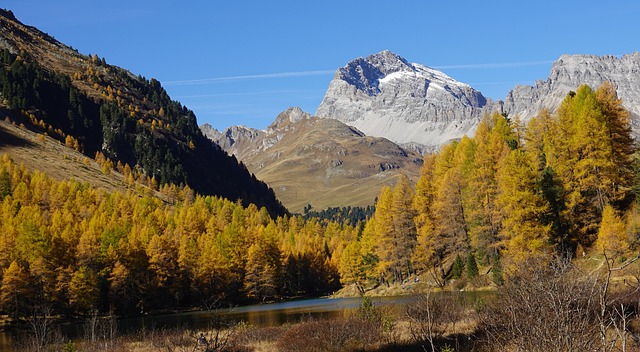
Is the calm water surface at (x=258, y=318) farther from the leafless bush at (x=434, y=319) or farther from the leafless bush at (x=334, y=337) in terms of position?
the leafless bush at (x=334, y=337)

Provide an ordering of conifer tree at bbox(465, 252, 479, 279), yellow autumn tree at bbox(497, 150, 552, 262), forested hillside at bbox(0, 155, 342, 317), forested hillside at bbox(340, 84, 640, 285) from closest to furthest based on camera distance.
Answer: forested hillside at bbox(340, 84, 640, 285)
yellow autumn tree at bbox(497, 150, 552, 262)
conifer tree at bbox(465, 252, 479, 279)
forested hillside at bbox(0, 155, 342, 317)

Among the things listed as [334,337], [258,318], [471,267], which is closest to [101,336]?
[258,318]

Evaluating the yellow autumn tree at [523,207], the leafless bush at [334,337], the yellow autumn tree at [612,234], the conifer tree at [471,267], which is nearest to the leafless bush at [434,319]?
the leafless bush at [334,337]

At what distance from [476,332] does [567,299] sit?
23.9m

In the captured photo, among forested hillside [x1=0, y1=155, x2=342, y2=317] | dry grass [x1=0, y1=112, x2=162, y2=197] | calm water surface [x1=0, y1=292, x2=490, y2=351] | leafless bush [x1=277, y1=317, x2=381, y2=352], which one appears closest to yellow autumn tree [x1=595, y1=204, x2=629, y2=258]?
calm water surface [x1=0, y1=292, x2=490, y2=351]

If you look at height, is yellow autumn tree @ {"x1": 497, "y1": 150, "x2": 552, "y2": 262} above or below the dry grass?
below

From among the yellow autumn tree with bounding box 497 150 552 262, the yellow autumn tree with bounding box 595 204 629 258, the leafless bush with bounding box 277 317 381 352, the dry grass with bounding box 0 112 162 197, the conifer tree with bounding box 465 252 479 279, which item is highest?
the dry grass with bounding box 0 112 162 197

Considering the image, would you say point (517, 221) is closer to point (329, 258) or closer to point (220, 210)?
point (329, 258)

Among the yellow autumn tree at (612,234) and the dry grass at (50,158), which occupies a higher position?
the dry grass at (50,158)

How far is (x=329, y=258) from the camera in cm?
13538

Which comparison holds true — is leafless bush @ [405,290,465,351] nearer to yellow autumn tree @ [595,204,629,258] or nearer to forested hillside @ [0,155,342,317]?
yellow autumn tree @ [595,204,629,258]

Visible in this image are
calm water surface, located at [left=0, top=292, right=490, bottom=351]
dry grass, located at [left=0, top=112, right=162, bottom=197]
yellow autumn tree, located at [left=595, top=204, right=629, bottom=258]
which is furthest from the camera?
dry grass, located at [left=0, top=112, right=162, bottom=197]

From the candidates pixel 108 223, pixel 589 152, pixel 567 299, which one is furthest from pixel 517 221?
pixel 108 223

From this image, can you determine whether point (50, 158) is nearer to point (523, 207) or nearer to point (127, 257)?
point (127, 257)
